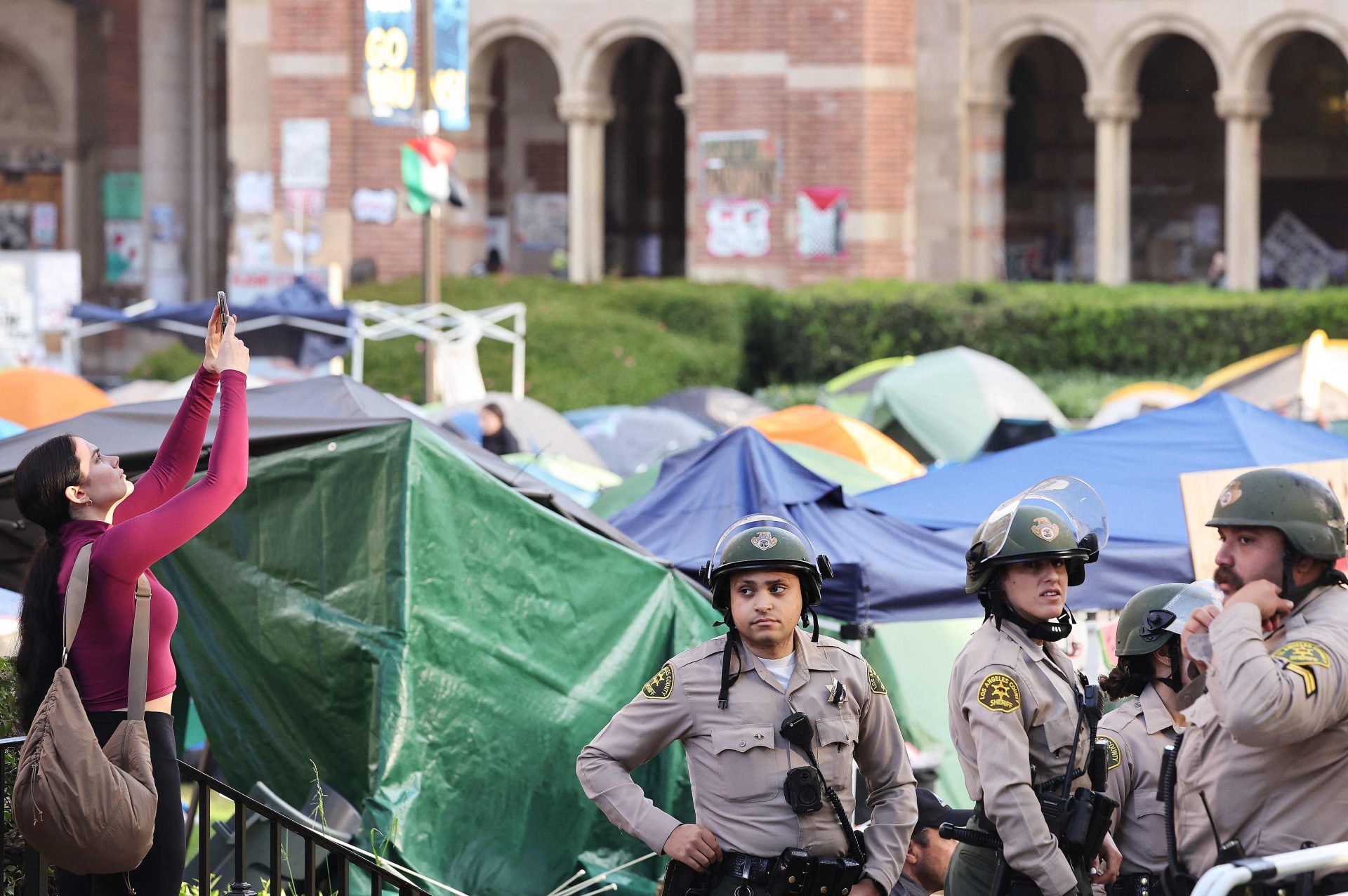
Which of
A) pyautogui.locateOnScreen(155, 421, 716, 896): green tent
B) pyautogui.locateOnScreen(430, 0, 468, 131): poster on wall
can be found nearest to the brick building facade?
pyautogui.locateOnScreen(430, 0, 468, 131): poster on wall

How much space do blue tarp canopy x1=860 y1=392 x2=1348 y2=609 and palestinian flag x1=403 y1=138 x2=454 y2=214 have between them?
6.92m

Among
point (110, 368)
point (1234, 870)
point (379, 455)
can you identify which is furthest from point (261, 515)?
point (110, 368)

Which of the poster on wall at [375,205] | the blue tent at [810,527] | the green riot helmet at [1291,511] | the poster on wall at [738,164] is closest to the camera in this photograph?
the green riot helmet at [1291,511]

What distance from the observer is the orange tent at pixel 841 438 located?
12.4 metres

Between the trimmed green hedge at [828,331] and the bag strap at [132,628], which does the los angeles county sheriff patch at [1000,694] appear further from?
the trimmed green hedge at [828,331]

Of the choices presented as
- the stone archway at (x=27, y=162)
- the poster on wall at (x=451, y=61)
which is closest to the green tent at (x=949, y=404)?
the poster on wall at (x=451, y=61)

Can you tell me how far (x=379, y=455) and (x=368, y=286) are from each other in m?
17.2

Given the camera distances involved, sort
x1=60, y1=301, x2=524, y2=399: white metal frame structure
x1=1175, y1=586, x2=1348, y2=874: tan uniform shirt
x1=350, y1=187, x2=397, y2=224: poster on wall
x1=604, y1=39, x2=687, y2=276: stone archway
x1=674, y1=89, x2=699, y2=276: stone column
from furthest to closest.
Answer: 1. x1=604, y1=39, x2=687, y2=276: stone archway
2. x1=350, y1=187, x2=397, y2=224: poster on wall
3. x1=674, y1=89, x2=699, y2=276: stone column
4. x1=60, y1=301, x2=524, y2=399: white metal frame structure
5. x1=1175, y1=586, x2=1348, y2=874: tan uniform shirt

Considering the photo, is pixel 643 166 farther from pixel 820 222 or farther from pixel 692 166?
pixel 820 222

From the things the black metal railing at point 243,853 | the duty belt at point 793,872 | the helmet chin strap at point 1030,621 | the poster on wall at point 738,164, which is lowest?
the black metal railing at point 243,853

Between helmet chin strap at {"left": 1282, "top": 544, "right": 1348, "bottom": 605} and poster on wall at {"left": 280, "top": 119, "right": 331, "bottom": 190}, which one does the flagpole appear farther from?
helmet chin strap at {"left": 1282, "top": 544, "right": 1348, "bottom": 605}

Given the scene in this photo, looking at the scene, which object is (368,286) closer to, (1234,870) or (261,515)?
(261,515)

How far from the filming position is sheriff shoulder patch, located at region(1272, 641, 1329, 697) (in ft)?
11.6

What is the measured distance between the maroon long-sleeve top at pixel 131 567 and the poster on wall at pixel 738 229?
19.0 m
